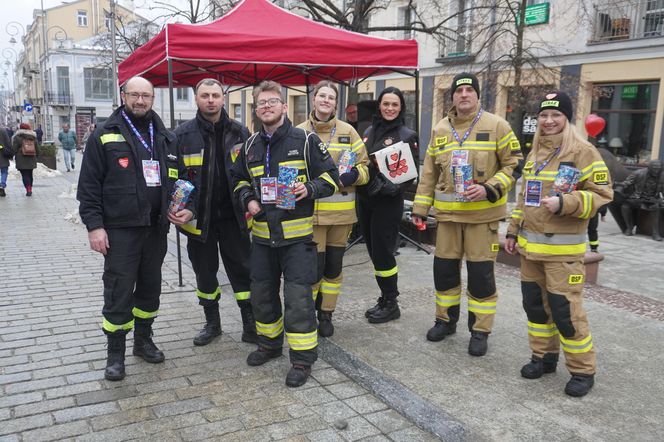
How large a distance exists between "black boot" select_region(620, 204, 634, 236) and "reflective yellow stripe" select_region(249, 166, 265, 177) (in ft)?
26.2

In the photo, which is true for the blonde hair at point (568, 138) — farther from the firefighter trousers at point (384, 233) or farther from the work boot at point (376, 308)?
the work boot at point (376, 308)

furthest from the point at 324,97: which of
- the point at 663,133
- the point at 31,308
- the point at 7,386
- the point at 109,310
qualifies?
the point at 663,133

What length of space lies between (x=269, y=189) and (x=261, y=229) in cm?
31

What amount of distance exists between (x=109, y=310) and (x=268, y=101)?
5.73 ft

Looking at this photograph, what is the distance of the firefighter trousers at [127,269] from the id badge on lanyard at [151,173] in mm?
315

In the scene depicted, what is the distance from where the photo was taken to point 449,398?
11.5 feet

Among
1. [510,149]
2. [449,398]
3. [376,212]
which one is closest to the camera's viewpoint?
[449,398]

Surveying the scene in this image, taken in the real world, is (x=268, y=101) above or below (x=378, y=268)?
above

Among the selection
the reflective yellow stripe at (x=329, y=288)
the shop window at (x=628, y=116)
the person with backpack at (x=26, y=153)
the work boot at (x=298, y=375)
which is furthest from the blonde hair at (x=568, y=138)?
the shop window at (x=628, y=116)

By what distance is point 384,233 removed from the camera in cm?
484

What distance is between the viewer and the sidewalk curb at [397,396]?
3113 millimetres

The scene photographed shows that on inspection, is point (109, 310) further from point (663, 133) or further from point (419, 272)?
point (663, 133)

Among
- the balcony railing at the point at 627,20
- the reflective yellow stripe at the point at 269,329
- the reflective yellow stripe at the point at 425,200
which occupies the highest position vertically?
the balcony railing at the point at 627,20

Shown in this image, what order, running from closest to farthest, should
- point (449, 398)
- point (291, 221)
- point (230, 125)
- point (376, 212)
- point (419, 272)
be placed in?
point (449, 398), point (291, 221), point (230, 125), point (376, 212), point (419, 272)
